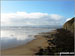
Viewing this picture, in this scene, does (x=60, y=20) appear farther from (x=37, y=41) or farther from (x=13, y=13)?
(x=13, y=13)

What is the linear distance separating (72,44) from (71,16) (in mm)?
442

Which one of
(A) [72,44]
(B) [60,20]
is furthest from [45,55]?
(B) [60,20]

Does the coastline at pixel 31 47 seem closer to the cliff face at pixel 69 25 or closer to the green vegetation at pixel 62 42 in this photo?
the green vegetation at pixel 62 42

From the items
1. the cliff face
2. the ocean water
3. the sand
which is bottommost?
the sand

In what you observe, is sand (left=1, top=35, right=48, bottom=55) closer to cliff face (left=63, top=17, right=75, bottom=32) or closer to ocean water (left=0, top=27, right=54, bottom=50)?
ocean water (left=0, top=27, right=54, bottom=50)

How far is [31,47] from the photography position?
2197mm

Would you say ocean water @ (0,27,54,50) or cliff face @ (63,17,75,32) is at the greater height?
cliff face @ (63,17,75,32)

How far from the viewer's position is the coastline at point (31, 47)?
2105 millimetres

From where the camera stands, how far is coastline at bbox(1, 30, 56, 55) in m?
2.11

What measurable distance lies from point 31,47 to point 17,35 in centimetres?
32

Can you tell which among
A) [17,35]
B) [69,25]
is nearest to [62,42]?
[69,25]

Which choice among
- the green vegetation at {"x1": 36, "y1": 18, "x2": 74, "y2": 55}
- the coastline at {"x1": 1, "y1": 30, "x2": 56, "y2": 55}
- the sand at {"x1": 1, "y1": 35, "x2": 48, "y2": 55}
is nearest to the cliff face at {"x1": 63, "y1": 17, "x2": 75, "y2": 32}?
the green vegetation at {"x1": 36, "y1": 18, "x2": 74, "y2": 55}

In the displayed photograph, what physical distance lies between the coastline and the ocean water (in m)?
0.08

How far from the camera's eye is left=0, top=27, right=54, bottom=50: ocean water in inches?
84.5
